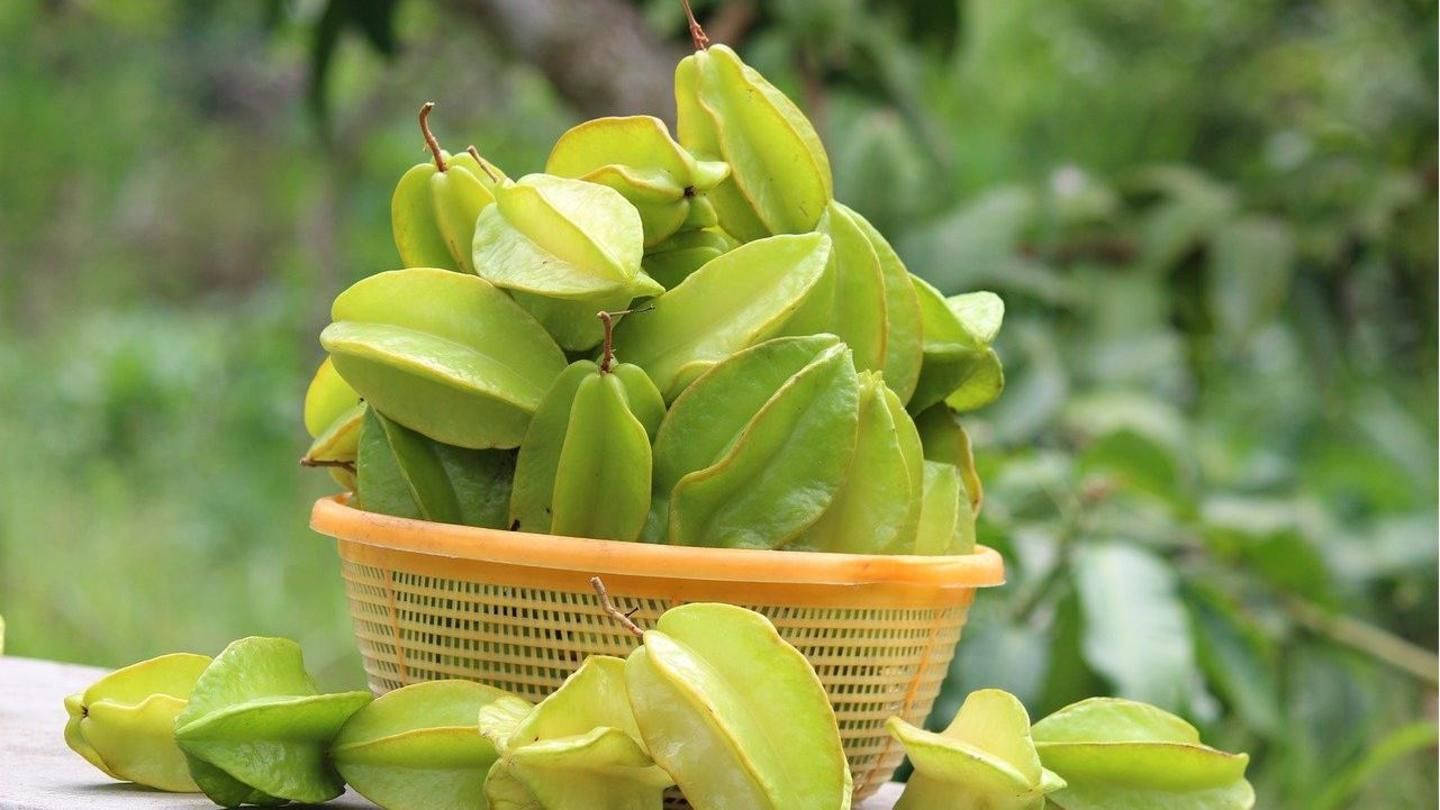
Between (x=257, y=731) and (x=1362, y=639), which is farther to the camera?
(x=1362, y=639)

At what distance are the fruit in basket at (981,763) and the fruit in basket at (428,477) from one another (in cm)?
24

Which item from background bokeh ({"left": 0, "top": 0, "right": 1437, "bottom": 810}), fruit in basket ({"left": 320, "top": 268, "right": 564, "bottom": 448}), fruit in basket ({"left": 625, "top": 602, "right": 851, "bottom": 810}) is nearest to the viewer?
fruit in basket ({"left": 625, "top": 602, "right": 851, "bottom": 810})

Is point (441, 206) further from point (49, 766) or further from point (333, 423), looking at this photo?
point (49, 766)

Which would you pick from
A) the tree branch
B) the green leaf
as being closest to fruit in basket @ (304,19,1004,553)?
the green leaf

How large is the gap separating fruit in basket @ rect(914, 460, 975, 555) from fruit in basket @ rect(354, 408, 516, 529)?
220mm

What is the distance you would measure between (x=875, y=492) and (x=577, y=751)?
22 centimetres

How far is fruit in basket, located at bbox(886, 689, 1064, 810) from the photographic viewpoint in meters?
0.70

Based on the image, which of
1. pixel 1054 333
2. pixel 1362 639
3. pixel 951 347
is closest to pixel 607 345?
pixel 951 347

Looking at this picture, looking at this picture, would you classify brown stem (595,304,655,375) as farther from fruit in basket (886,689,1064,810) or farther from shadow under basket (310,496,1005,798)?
fruit in basket (886,689,1064,810)

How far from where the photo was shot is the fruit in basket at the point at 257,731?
708mm

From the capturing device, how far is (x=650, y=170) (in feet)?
2.72

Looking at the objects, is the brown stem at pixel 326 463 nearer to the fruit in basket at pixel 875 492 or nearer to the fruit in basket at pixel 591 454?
the fruit in basket at pixel 591 454

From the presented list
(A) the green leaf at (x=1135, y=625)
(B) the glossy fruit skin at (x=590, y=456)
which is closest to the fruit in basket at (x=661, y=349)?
(B) the glossy fruit skin at (x=590, y=456)

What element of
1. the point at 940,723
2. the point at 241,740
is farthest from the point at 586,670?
the point at 940,723
